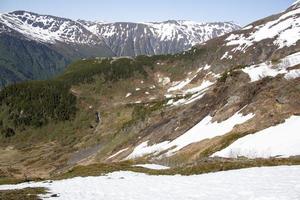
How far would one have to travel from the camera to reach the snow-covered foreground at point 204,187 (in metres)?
24.1

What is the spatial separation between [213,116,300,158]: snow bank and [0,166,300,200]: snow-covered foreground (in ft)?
48.2

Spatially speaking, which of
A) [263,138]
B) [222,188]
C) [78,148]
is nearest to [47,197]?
[222,188]

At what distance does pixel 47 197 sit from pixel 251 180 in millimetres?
13726

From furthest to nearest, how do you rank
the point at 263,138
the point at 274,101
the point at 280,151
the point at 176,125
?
1. the point at 176,125
2. the point at 274,101
3. the point at 263,138
4. the point at 280,151

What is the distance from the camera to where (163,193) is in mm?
27234

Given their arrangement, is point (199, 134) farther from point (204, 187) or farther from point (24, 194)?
point (24, 194)

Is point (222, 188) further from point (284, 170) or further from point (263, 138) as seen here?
point (263, 138)

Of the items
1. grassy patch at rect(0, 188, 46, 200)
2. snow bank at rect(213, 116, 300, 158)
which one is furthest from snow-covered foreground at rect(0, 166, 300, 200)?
snow bank at rect(213, 116, 300, 158)

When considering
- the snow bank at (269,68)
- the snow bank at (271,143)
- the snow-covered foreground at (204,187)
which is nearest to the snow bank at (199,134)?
the snow bank at (271,143)

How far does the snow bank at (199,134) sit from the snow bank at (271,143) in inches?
469

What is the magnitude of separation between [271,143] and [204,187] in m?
25.6

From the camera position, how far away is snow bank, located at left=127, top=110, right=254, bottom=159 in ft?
234

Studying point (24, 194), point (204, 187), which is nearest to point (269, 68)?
point (204, 187)

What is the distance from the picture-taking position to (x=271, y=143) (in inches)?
2007
